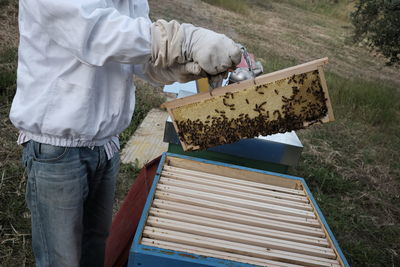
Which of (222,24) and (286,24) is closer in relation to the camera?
(222,24)

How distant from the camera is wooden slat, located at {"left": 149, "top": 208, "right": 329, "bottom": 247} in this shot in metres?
1.88

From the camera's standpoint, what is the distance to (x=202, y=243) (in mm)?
1717

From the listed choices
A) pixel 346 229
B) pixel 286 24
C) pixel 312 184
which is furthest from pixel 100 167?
pixel 286 24

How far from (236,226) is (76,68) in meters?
1.14

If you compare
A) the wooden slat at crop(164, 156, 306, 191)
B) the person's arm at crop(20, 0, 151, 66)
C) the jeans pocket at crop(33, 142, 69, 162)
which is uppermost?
the person's arm at crop(20, 0, 151, 66)

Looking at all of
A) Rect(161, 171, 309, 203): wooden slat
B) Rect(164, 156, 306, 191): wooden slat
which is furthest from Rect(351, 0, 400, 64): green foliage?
Rect(161, 171, 309, 203): wooden slat

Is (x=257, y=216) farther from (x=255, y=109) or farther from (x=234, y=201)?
(x=255, y=109)

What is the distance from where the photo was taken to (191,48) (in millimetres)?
1508

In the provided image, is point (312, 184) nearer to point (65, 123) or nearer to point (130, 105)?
point (130, 105)

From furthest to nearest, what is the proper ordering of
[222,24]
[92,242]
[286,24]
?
1. [286,24]
2. [222,24]
3. [92,242]

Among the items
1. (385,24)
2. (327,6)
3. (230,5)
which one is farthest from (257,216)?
(327,6)

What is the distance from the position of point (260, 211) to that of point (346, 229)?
2175 mm

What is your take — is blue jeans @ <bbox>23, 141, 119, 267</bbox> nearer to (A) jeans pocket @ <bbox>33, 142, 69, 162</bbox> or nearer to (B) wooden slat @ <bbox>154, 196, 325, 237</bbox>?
(A) jeans pocket @ <bbox>33, 142, 69, 162</bbox>

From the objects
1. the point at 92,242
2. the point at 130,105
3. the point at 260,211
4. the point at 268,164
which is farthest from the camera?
the point at 268,164
